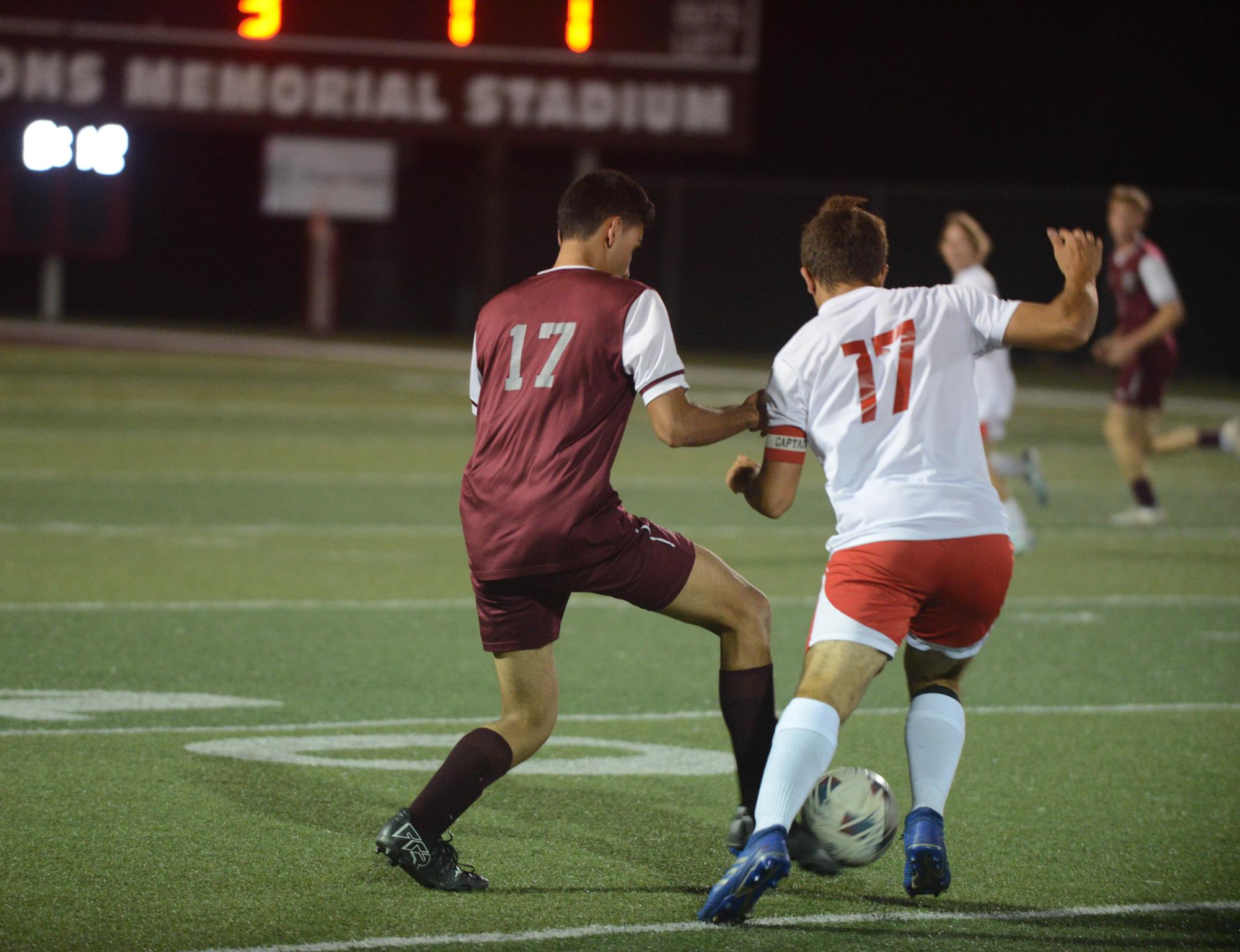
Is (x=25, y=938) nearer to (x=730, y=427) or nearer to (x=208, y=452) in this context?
(x=730, y=427)

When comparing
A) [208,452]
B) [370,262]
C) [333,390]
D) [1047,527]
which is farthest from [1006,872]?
[370,262]

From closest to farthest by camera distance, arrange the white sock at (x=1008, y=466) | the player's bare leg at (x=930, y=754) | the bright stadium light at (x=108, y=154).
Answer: the player's bare leg at (x=930, y=754)
the white sock at (x=1008, y=466)
the bright stadium light at (x=108, y=154)

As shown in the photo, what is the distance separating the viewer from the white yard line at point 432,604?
352 inches

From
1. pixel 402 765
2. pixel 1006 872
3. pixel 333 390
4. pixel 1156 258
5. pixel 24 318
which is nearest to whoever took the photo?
pixel 1006 872

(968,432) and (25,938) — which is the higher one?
(968,432)

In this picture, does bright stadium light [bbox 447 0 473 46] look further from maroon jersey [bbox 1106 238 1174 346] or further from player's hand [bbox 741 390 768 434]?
player's hand [bbox 741 390 768 434]

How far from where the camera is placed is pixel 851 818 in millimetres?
4699

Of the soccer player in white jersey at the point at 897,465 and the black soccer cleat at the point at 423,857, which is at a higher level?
the soccer player in white jersey at the point at 897,465

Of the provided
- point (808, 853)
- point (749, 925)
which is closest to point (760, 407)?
point (808, 853)

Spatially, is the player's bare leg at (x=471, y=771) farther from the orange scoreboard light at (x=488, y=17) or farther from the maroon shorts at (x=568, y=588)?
the orange scoreboard light at (x=488, y=17)

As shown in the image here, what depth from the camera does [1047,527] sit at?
12.9m

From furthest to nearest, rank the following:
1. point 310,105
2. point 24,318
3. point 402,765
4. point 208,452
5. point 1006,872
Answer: point 24,318
point 310,105
point 208,452
point 402,765
point 1006,872

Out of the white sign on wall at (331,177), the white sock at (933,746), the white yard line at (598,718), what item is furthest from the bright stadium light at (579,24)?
the white sock at (933,746)

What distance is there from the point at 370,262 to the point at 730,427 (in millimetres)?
30723
